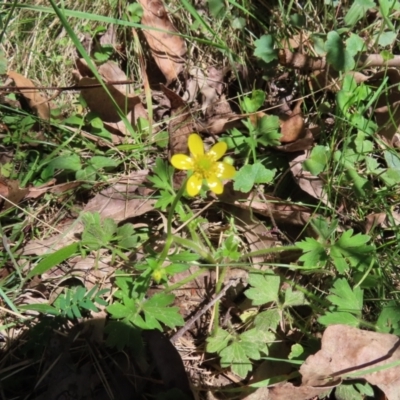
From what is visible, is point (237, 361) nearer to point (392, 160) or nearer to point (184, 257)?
point (184, 257)

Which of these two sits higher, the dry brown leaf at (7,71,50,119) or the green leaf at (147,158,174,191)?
the dry brown leaf at (7,71,50,119)

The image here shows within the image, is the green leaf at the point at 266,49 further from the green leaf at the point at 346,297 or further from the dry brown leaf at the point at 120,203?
the green leaf at the point at 346,297

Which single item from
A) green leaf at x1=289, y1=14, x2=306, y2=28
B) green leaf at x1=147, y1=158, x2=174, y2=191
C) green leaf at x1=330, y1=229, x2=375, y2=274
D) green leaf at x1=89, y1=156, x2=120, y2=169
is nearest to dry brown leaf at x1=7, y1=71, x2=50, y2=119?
green leaf at x1=89, y1=156, x2=120, y2=169

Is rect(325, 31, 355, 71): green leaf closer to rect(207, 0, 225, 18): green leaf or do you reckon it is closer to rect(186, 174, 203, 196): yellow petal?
rect(207, 0, 225, 18): green leaf

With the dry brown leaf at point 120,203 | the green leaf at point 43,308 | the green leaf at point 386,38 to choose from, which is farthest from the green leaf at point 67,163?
the green leaf at point 386,38

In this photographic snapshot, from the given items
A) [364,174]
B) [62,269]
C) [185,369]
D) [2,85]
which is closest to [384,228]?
[364,174]
